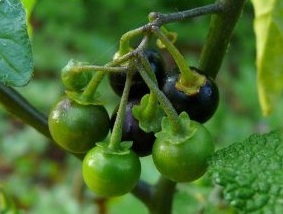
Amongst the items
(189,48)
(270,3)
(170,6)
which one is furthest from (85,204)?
(270,3)

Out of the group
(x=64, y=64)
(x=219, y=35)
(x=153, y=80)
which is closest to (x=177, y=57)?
(x=153, y=80)

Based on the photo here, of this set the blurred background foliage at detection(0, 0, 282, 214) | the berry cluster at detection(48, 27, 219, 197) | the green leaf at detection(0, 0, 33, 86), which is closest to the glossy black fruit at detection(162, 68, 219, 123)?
the berry cluster at detection(48, 27, 219, 197)

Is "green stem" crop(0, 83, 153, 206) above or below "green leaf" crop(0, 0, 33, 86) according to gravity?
below

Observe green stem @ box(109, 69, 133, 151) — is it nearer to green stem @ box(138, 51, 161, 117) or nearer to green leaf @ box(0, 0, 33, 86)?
green stem @ box(138, 51, 161, 117)

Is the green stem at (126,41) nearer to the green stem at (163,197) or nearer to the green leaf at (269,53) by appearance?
the green leaf at (269,53)

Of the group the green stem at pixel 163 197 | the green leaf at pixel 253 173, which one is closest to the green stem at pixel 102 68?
the green leaf at pixel 253 173

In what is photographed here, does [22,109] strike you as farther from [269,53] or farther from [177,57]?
[269,53]

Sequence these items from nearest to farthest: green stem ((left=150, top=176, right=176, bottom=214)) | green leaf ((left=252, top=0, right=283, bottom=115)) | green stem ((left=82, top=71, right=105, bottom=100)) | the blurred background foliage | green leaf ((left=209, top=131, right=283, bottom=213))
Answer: green leaf ((left=252, top=0, right=283, bottom=115)) → green leaf ((left=209, top=131, right=283, bottom=213)) → green stem ((left=82, top=71, right=105, bottom=100)) → green stem ((left=150, top=176, right=176, bottom=214)) → the blurred background foliage
